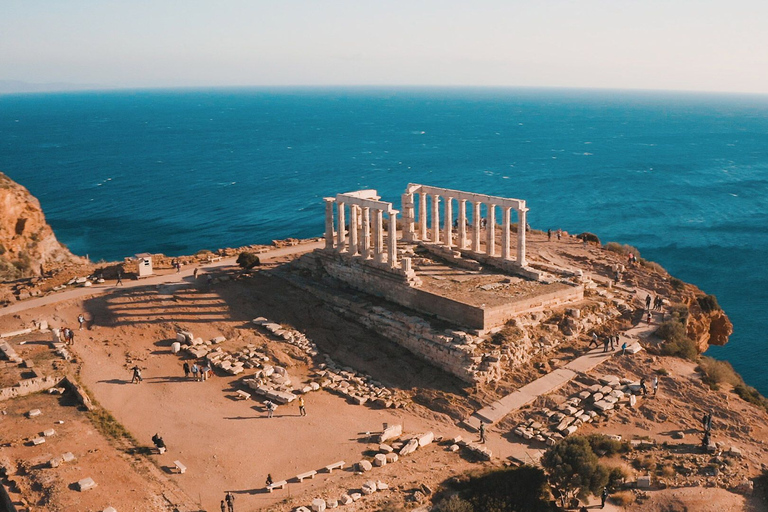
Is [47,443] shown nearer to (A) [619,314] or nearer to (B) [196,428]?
(B) [196,428]

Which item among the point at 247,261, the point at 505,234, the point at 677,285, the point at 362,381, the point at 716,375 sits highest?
the point at 505,234

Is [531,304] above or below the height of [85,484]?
above

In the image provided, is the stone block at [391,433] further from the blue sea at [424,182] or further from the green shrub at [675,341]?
the blue sea at [424,182]

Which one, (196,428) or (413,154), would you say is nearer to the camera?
(196,428)

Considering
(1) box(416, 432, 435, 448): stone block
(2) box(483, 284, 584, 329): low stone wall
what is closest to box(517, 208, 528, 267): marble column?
(2) box(483, 284, 584, 329): low stone wall

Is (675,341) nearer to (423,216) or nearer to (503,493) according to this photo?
(503,493)

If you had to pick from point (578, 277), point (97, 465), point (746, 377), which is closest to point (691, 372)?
point (578, 277)

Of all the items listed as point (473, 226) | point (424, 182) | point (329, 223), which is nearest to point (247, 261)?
point (329, 223)
